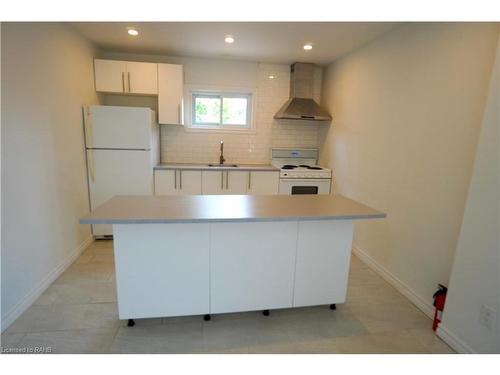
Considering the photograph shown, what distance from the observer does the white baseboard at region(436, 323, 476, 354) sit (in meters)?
1.72

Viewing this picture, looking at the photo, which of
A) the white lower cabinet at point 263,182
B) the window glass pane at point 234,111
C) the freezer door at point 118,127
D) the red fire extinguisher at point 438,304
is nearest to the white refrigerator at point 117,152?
the freezer door at point 118,127

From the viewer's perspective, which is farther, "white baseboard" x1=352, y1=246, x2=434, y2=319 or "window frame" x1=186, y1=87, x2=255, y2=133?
"window frame" x1=186, y1=87, x2=255, y2=133

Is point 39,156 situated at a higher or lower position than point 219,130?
lower

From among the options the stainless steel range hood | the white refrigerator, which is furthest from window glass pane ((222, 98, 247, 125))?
the white refrigerator

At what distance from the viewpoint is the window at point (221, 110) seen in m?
4.18

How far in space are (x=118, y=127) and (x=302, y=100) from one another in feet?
8.57

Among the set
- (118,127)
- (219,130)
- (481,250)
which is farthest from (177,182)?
(481,250)

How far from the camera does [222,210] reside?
1.81 meters

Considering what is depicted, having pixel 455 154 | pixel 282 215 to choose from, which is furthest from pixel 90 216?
pixel 455 154

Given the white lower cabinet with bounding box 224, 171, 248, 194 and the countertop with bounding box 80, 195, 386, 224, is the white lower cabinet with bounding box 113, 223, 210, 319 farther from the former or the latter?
Answer: the white lower cabinet with bounding box 224, 171, 248, 194

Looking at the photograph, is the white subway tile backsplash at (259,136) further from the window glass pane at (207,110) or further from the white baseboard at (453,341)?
the white baseboard at (453,341)

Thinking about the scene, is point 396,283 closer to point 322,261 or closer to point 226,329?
point 322,261

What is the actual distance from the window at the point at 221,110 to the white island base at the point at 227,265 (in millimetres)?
2690

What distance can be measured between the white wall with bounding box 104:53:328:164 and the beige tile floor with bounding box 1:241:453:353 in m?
2.41
